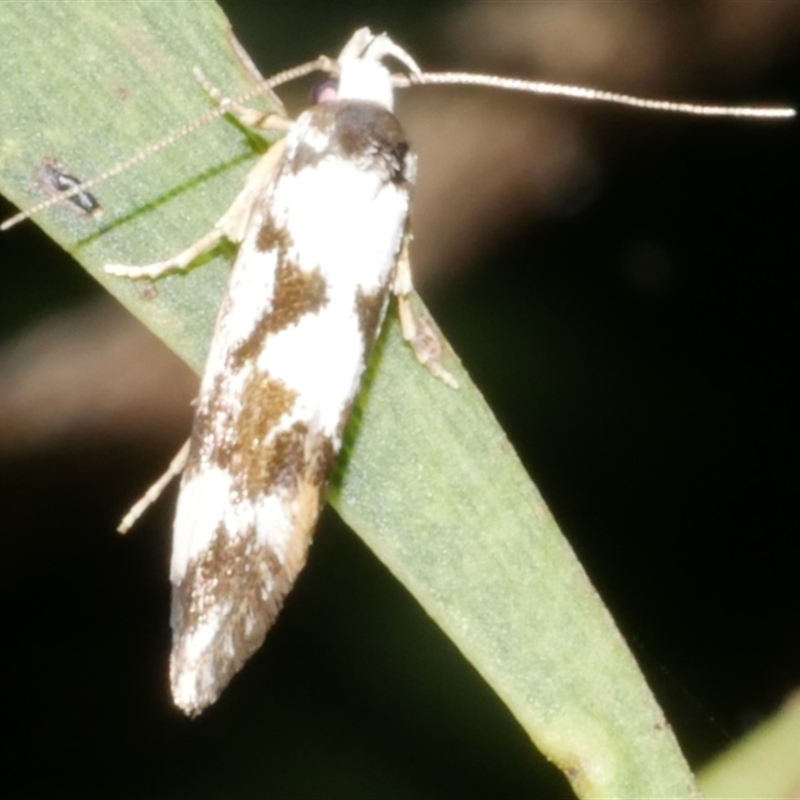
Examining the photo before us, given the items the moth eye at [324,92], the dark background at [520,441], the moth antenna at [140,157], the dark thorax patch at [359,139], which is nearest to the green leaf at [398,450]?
the moth antenna at [140,157]

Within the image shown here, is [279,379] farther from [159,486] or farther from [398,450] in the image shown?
[159,486]

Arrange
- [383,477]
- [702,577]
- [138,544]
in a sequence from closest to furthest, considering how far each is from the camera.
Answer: [383,477] → [138,544] → [702,577]

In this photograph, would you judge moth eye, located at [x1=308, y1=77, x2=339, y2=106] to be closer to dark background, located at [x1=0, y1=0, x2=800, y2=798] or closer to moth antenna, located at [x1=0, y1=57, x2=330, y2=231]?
moth antenna, located at [x1=0, y1=57, x2=330, y2=231]

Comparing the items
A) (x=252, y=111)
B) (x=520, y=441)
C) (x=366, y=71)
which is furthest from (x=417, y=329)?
(x=520, y=441)

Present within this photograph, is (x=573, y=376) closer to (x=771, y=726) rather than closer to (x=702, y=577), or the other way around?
(x=702, y=577)

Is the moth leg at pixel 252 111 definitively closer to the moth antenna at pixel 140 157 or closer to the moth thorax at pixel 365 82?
the moth antenna at pixel 140 157

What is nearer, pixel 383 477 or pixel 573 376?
pixel 383 477

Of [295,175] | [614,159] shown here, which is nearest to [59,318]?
[295,175]

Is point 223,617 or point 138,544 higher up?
point 223,617
